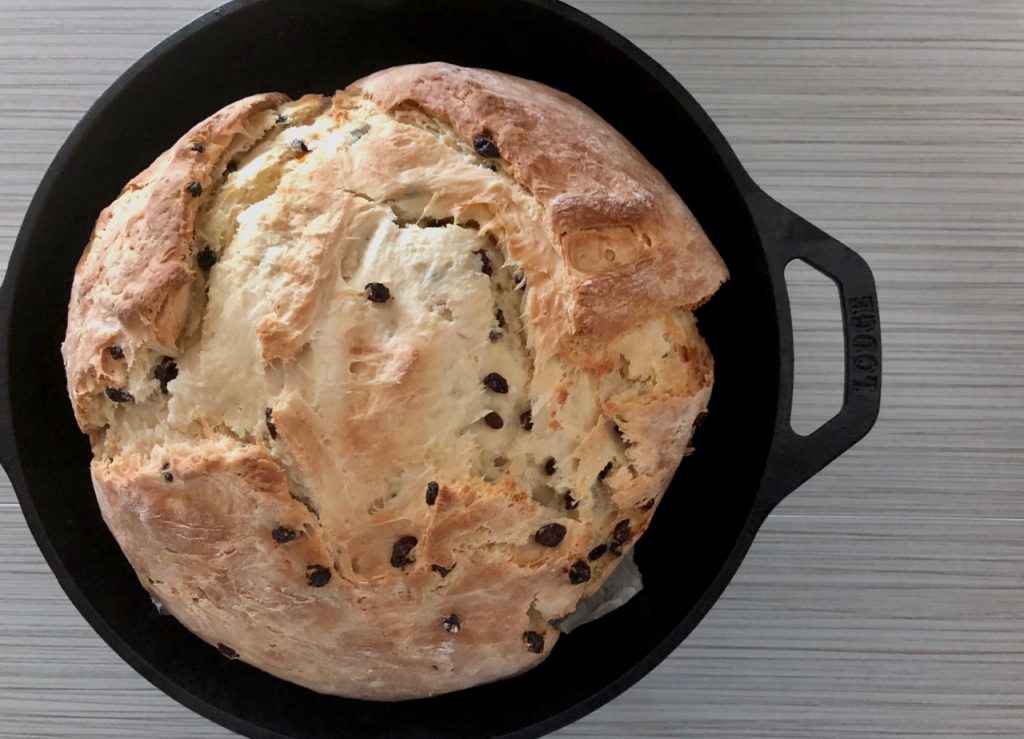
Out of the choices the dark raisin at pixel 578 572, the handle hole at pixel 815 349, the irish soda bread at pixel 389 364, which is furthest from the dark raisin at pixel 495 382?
the handle hole at pixel 815 349

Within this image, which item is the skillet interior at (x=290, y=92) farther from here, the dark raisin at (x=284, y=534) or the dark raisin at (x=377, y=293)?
the dark raisin at (x=377, y=293)

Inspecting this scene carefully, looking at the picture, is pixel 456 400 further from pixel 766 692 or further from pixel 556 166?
pixel 766 692

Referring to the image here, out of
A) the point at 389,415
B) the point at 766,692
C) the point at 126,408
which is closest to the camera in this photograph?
the point at 389,415

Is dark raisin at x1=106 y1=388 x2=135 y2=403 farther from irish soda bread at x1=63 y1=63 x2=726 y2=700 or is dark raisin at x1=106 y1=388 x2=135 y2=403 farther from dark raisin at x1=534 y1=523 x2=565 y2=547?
dark raisin at x1=534 y1=523 x2=565 y2=547

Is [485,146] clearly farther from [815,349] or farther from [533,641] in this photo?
[815,349]

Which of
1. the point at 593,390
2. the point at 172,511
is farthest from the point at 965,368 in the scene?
the point at 172,511

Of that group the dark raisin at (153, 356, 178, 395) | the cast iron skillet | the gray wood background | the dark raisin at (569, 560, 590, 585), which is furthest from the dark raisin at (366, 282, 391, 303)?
the gray wood background
